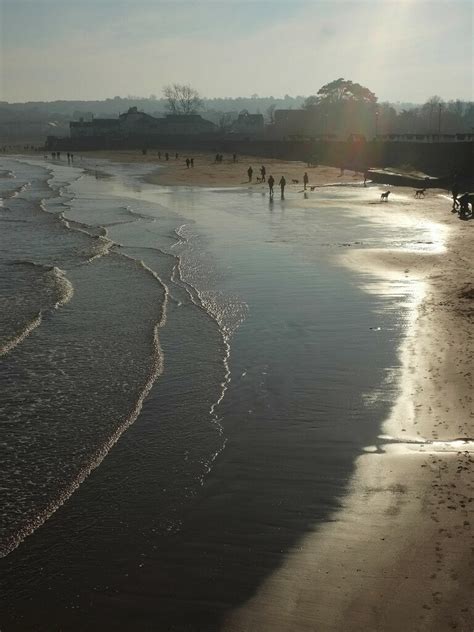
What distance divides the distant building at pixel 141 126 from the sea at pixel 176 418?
129185 mm

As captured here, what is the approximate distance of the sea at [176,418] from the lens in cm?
677

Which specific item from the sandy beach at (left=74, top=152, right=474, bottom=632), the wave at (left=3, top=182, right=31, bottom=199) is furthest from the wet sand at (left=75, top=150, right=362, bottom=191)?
the sandy beach at (left=74, top=152, right=474, bottom=632)

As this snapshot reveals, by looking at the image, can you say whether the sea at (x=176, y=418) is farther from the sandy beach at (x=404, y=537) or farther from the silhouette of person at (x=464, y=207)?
the silhouette of person at (x=464, y=207)

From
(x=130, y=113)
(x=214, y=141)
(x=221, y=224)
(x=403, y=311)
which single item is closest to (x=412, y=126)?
(x=214, y=141)

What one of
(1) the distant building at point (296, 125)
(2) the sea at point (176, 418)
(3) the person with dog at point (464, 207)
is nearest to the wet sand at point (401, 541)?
(2) the sea at point (176, 418)

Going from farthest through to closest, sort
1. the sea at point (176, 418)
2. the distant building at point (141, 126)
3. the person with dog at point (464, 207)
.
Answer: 1. the distant building at point (141, 126)
2. the person with dog at point (464, 207)
3. the sea at point (176, 418)

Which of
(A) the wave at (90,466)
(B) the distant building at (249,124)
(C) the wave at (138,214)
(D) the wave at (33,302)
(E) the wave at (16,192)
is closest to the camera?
(A) the wave at (90,466)

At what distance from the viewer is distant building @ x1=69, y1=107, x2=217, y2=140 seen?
148250 millimetres

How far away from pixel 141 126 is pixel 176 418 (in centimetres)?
14597

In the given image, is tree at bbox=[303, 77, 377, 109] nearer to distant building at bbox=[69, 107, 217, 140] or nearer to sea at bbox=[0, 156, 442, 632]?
distant building at bbox=[69, 107, 217, 140]

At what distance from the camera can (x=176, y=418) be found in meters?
10.6

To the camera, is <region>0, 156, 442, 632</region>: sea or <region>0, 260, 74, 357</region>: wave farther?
<region>0, 260, 74, 357</region>: wave

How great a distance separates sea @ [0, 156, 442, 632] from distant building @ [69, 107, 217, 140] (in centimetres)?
12918

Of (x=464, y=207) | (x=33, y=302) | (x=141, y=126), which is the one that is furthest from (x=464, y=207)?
(x=141, y=126)
